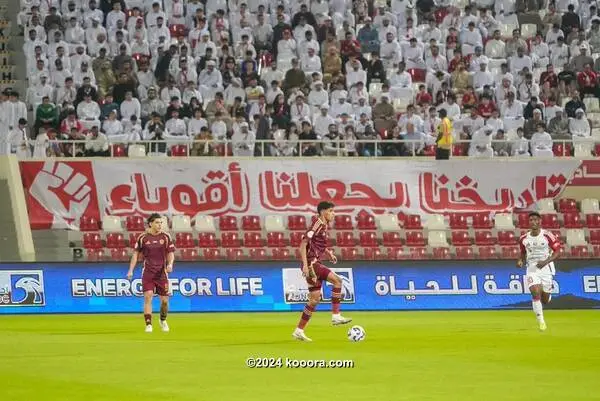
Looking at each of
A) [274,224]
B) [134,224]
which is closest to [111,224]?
[134,224]

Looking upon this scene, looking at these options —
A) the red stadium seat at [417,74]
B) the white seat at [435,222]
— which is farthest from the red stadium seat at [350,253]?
the red stadium seat at [417,74]

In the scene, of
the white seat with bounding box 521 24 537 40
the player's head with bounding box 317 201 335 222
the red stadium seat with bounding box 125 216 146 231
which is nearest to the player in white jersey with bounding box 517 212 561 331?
the player's head with bounding box 317 201 335 222

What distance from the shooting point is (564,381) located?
15164mm

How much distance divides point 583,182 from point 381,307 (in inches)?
372

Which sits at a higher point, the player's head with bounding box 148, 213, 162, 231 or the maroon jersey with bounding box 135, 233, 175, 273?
the player's head with bounding box 148, 213, 162, 231

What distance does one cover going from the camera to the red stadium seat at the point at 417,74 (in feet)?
130

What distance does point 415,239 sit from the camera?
121ft

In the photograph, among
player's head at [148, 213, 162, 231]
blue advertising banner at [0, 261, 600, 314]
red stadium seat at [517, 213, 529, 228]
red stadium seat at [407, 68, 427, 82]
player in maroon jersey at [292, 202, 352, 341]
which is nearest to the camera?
player in maroon jersey at [292, 202, 352, 341]

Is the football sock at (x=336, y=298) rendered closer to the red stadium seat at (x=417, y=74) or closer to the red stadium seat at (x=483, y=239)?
the red stadium seat at (x=483, y=239)

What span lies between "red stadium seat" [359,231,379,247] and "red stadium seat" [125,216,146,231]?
5.95m

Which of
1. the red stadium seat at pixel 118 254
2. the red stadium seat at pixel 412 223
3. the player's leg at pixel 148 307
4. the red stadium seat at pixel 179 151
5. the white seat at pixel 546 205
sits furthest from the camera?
the white seat at pixel 546 205

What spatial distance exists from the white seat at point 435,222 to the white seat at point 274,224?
4.04 meters

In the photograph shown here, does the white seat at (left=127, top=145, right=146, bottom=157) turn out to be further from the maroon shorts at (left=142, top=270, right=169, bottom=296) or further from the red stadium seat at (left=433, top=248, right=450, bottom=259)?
the maroon shorts at (left=142, top=270, right=169, bottom=296)

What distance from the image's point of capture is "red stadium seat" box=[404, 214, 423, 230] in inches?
1479
